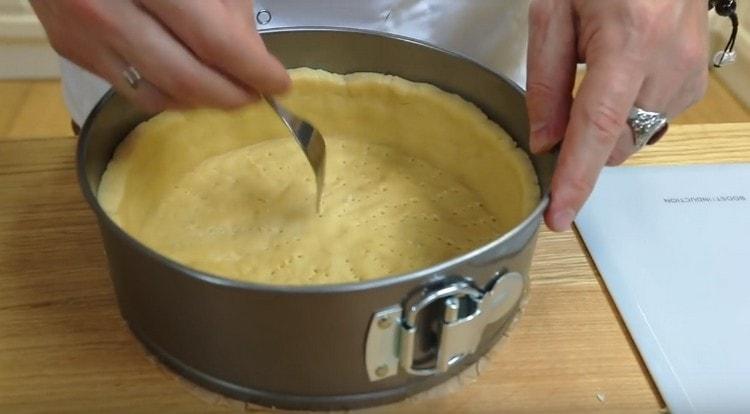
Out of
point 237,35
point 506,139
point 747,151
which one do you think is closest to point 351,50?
point 506,139

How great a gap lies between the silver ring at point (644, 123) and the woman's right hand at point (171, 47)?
23 cm

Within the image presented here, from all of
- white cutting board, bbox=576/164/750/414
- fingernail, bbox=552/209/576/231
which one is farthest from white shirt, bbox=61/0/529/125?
fingernail, bbox=552/209/576/231

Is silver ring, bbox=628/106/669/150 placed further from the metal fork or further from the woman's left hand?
the metal fork

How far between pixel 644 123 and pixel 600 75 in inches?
2.3

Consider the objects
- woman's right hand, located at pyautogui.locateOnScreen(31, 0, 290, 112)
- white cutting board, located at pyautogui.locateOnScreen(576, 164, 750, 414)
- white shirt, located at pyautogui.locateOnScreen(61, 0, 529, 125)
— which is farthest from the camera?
white shirt, located at pyautogui.locateOnScreen(61, 0, 529, 125)

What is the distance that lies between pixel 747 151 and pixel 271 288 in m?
0.57

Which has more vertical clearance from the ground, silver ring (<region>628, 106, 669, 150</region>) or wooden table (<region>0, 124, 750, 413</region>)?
silver ring (<region>628, 106, 669, 150</region>)

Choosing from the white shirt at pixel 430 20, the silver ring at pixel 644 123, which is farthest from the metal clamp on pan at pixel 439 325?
the white shirt at pixel 430 20

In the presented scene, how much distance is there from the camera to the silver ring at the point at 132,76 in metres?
0.48

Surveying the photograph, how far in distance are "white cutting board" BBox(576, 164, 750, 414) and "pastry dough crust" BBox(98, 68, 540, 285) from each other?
108 mm

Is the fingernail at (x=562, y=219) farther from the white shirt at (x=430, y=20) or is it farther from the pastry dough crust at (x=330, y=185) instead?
the white shirt at (x=430, y=20)

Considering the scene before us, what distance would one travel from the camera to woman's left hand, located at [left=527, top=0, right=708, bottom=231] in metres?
0.51

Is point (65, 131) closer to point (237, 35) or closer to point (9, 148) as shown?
point (9, 148)

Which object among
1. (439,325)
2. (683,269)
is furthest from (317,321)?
(683,269)
